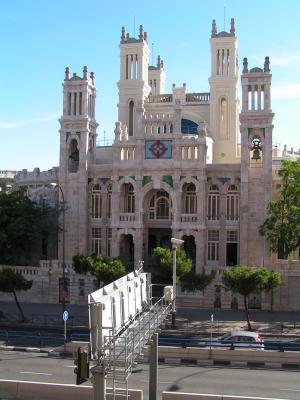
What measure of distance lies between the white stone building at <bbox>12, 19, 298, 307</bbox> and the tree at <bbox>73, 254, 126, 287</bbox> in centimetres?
889

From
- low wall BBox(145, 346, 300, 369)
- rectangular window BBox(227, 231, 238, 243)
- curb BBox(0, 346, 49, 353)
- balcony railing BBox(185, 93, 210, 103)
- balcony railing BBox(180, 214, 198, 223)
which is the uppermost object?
balcony railing BBox(185, 93, 210, 103)

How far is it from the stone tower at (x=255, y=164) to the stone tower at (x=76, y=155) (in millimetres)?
14920

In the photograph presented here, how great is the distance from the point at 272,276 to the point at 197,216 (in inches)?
515

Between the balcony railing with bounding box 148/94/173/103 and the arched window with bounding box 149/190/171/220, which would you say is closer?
the arched window with bounding box 149/190/171/220

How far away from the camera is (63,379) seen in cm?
2688

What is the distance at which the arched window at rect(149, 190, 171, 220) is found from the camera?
58125mm

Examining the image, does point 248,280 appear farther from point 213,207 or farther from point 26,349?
point 26,349

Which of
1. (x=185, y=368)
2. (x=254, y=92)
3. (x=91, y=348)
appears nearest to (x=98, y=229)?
(x=254, y=92)

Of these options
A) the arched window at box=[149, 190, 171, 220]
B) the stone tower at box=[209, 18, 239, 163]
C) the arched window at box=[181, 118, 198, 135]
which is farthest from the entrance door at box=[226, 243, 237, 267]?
the arched window at box=[181, 118, 198, 135]

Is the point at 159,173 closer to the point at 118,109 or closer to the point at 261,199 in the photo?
the point at 261,199

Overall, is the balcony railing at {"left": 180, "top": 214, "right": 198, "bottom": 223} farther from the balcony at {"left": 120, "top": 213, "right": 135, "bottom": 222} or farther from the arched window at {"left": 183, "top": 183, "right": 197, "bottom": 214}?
the balcony at {"left": 120, "top": 213, "right": 135, "bottom": 222}

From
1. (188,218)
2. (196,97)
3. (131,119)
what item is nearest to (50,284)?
(188,218)

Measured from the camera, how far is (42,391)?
77.7 feet

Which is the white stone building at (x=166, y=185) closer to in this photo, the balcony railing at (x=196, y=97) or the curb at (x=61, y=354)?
the balcony railing at (x=196, y=97)
